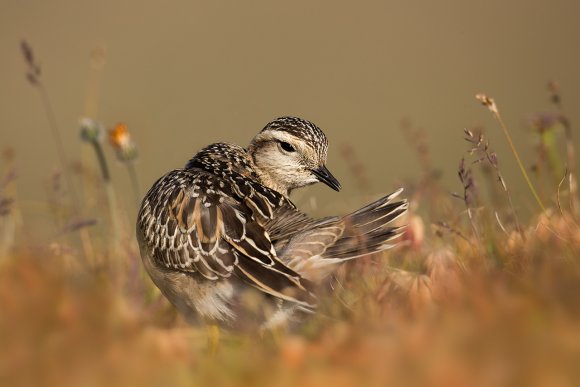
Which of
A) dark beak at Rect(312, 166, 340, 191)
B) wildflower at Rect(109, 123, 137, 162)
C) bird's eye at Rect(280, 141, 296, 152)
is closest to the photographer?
dark beak at Rect(312, 166, 340, 191)

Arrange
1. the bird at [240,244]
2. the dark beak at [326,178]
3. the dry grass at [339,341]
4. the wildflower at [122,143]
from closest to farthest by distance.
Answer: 1. the dry grass at [339,341]
2. the bird at [240,244]
3. the dark beak at [326,178]
4. the wildflower at [122,143]

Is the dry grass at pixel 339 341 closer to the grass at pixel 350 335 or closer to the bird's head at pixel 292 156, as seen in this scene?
the grass at pixel 350 335

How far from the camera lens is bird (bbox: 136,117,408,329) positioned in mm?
6973

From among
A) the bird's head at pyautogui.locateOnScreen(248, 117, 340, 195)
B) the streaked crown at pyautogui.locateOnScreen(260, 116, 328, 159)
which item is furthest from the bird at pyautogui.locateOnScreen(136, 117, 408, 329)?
the streaked crown at pyautogui.locateOnScreen(260, 116, 328, 159)

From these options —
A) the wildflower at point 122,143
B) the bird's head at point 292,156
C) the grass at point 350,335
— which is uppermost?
the wildflower at point 122,143

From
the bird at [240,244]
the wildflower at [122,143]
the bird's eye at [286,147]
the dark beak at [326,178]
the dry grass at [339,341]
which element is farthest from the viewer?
the bird's eye at [286,147]

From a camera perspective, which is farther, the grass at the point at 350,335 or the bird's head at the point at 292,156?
the bird's head at the point at 292,156

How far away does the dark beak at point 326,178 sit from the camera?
29.5ft

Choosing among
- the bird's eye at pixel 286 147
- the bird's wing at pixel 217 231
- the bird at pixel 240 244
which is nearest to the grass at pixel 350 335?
the bird at pixel 240 244

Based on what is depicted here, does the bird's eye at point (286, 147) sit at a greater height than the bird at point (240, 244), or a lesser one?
greater

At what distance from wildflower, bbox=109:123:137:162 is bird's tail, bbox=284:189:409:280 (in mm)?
2441

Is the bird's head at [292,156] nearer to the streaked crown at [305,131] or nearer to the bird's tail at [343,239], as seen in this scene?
the streaked crown at [305,131]

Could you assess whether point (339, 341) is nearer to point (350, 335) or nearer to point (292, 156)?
point (350, 335)

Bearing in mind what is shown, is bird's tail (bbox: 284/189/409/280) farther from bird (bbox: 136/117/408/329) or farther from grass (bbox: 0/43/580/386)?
grass (bbox: 0/43/580/386)
